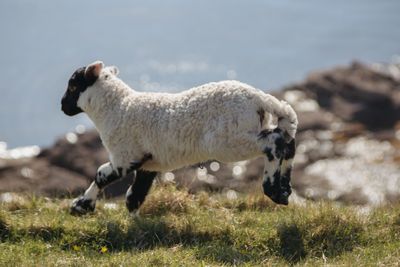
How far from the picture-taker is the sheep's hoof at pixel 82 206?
31.7 feet

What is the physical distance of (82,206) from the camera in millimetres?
9648

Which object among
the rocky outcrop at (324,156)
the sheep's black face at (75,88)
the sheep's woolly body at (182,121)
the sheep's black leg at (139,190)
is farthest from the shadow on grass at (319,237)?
the rocky outcrop at (324,156)

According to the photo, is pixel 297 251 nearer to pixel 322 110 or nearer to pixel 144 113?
pixel 144 113

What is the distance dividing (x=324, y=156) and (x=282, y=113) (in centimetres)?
1490

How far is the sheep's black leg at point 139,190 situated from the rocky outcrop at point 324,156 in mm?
8338

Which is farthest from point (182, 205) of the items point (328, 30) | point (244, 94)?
point (328, 30)

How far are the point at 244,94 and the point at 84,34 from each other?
4962 centimetres

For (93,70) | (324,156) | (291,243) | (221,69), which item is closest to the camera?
(291,243)

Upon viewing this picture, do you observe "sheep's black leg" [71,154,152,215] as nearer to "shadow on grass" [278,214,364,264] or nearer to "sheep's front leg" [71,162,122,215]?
"sheep's front leg" [71,162,122,215]

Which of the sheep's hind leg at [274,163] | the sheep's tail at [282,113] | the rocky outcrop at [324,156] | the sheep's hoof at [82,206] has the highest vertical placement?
the sheep's tail at [282,113]

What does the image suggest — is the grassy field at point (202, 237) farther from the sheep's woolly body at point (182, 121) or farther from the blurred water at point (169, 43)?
the blurred water at point (169, 43)

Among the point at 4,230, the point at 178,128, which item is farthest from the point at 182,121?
the point at 4,230

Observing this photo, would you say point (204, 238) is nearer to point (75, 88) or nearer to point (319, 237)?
point (319, 237)

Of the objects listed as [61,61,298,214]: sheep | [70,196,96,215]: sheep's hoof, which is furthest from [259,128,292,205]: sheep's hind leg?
[70,196,96,215]: sheep's hoof
